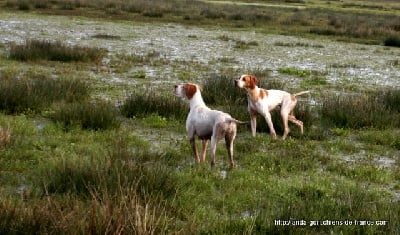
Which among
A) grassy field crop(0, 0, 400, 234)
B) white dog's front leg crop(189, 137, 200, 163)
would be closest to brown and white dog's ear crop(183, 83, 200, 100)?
white dog's front leg crop(189, 137, 200, 163)

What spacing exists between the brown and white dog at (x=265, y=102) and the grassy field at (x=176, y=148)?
343mm

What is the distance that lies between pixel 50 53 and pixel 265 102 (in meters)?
10.7

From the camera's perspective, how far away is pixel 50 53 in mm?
18172

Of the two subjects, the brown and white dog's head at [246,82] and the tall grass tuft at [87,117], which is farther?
the tall grass tuft at [87,117]

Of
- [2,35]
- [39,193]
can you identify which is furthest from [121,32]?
[39,193]

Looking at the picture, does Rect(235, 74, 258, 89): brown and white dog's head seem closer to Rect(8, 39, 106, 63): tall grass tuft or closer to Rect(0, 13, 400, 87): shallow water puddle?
Rect(0, 13, 400, 87): shallow water puddle

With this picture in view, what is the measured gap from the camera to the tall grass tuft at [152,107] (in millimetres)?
11266

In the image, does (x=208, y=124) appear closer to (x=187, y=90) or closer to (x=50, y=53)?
(x=187, y=90)

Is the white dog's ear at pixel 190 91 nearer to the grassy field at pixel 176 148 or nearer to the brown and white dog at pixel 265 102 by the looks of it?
the grassy field at pixel 176 148

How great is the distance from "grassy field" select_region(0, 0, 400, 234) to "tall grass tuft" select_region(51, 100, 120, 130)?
0.03 meters

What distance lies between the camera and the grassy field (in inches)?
213

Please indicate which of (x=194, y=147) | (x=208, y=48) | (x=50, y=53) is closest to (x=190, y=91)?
(x=194, y=147)

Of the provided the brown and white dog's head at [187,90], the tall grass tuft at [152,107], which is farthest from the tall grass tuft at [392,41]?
the brown and white dog's head at [187,90]

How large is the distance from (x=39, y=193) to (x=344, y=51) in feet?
75.3
